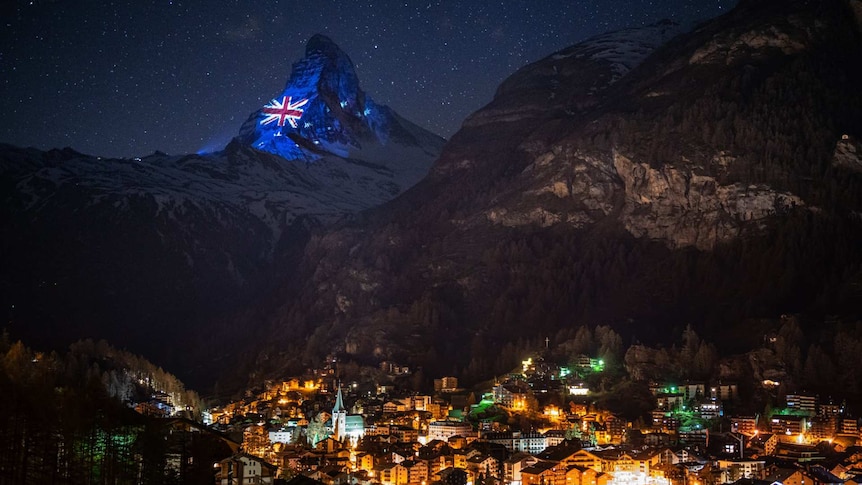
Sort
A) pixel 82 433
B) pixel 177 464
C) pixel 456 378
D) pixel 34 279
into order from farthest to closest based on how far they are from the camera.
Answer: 1. pixel 34 279
2. pixel 456 378
3. pixel 177 464
4. pixel 82 433

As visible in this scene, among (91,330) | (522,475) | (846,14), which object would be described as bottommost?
(522,475)

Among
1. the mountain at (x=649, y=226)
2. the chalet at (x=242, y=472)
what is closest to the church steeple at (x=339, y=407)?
the mountain at (x=649, y=226)

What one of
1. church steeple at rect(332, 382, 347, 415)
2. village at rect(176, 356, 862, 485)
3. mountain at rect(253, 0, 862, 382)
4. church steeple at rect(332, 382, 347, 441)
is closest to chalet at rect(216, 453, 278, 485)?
village at rect(176, 356, 862, 485)

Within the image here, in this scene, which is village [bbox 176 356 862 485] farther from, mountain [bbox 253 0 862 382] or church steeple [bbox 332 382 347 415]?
mountain [bbox 253 0 862 382]

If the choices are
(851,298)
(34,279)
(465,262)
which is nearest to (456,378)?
(465,262)

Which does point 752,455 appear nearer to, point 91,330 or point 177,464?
point 177,464
